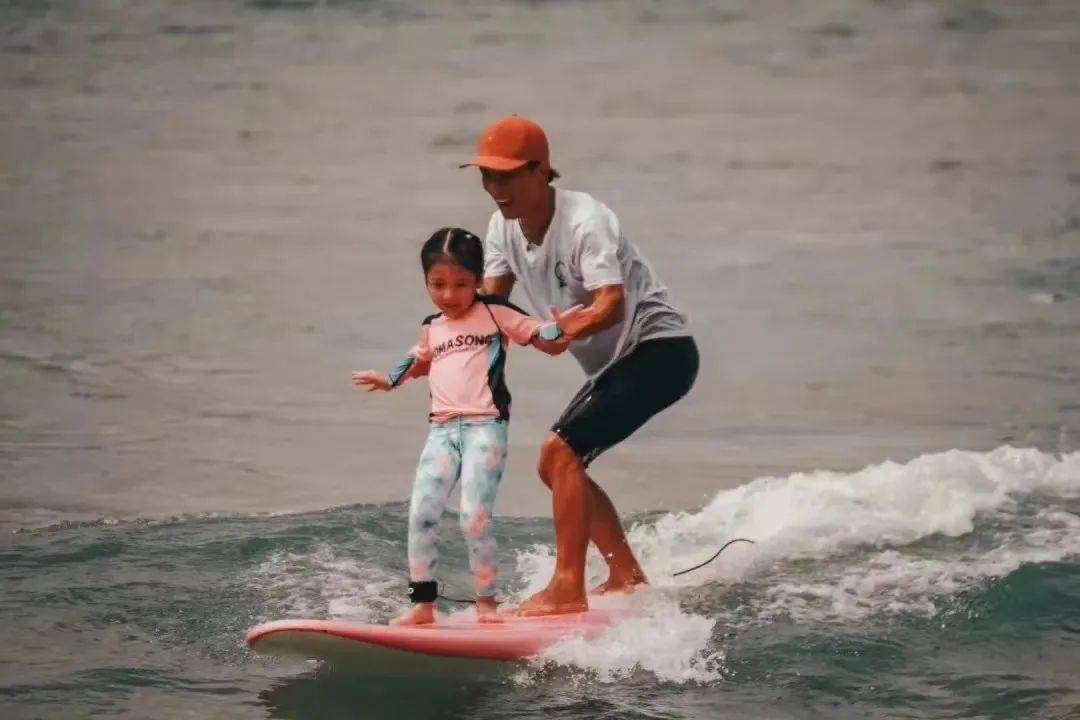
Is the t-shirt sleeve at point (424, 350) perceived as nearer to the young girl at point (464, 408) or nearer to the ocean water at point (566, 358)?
the young girl at point (464, 408)

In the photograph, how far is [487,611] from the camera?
336 centimetres

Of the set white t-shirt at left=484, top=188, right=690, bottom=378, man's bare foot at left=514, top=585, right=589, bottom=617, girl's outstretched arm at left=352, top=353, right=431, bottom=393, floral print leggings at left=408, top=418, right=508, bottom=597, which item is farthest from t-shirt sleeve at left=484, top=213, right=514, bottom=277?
man's bare foot at left=514, top=585, right=589, bottom=617

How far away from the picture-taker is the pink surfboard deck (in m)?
3.16

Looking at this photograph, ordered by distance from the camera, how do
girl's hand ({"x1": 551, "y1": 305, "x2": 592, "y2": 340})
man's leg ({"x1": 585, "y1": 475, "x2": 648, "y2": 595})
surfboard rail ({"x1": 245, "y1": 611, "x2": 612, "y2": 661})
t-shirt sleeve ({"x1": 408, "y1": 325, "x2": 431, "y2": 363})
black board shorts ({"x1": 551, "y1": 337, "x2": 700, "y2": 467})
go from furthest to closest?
1. man's leg ({"x1": 585, "y1": 475, "x2": 648, "y2": 595})
2. black board shorts ({"x1": 551, "y1": 337, "x2": 700, "y2": 467})
3. t-shirt sleeve ({"x1": 408, "y1": 325, "x2": 431, "y2": 363})
4. girl's hand ({"x1": 551, "y1": 305, "x2": 592, "y2": 340})
5. surfboard rail ({"x1": 245, "y1": 611, "x2": 612, "y2": 661})

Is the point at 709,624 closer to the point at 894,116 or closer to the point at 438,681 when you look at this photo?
the point at 438,681

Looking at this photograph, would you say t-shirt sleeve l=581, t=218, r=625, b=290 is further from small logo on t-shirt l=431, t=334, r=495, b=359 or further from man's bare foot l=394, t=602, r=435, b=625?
man's bare foot l=394, t=602, r=435, b=625

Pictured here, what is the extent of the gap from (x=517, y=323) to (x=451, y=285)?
15cm

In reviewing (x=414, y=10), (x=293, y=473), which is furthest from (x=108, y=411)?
(x=414, y=10)

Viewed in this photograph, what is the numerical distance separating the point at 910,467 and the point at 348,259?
3.00 metres

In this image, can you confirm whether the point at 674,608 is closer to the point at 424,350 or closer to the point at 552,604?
the point at 552,604

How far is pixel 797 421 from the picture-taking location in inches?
227

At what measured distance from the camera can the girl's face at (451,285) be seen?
328 centimetres

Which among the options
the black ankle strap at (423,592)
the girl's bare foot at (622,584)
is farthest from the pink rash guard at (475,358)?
the girl's bare foot at (622,584)

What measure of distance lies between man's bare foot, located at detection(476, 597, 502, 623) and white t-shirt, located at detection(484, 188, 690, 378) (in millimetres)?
550
